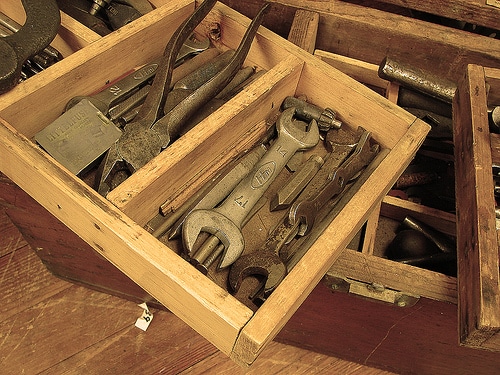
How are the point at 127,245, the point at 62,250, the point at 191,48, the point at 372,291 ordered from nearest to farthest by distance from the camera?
the point at 127,245, the point at 372,291, the point at 191,48, the point at 62,250

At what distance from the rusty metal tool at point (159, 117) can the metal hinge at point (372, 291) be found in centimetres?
39

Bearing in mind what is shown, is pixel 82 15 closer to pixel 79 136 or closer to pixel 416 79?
pixel 79 136

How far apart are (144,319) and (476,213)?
2.99 feet

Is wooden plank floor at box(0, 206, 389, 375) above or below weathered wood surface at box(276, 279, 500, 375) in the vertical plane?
below

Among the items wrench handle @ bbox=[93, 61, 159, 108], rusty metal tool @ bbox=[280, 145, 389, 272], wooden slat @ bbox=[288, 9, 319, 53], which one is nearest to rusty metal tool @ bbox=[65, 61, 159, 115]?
wrench handle @ bbox=[93, 61, 159, 108]

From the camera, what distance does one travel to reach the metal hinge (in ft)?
3.22

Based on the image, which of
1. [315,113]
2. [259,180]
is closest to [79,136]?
[259,180]

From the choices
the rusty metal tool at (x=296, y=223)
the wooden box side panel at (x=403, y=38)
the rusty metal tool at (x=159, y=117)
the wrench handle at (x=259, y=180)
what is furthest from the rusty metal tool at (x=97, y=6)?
the rusty metal tool at (x=296, y=223)

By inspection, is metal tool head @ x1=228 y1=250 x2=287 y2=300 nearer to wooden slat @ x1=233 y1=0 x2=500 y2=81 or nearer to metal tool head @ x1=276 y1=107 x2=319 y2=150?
metal tool head @ x1=276 y1=107 x2=319 y2=150

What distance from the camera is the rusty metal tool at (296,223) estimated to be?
0.85 metres

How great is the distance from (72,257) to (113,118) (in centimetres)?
46

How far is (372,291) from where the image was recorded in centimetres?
100

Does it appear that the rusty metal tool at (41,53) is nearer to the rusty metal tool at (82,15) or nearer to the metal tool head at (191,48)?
the rusty metal tool at (82,15)

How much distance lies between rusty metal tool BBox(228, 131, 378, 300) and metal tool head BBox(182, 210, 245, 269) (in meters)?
0.02
